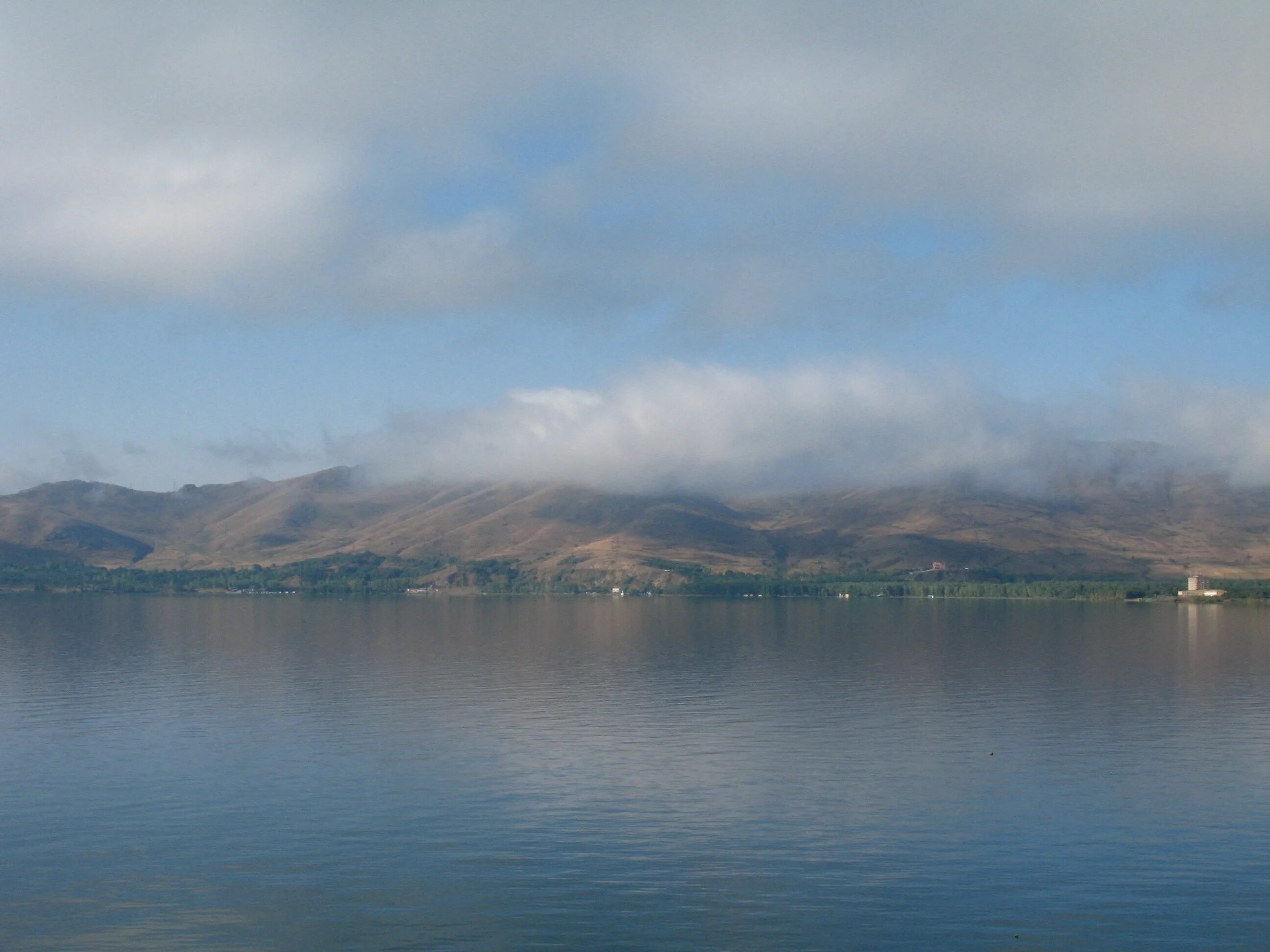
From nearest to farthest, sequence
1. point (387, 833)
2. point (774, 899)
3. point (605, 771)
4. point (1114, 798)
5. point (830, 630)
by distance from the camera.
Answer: point (774, 899) → point (387, 833) → point (1114, 798) → point (605, 771) → point (830, 630)

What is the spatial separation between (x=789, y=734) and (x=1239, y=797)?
2470 centimetres

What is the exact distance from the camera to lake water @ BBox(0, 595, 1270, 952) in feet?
122

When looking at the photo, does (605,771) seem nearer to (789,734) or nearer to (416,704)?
(789,734)

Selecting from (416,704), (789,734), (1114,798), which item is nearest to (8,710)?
(416,704)

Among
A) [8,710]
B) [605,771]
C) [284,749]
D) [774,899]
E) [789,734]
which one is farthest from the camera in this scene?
[8,710]

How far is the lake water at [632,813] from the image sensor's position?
3731cm

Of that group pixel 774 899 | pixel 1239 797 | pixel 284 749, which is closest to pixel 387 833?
pixel 774 899

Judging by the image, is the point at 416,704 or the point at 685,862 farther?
the point at 416,704

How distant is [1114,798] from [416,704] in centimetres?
4791

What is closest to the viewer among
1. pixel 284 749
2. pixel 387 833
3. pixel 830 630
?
pixel 387 833

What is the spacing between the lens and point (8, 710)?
268ft

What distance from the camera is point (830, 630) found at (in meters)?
179

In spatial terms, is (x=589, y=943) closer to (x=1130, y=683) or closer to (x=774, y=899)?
(x=774, y=899)

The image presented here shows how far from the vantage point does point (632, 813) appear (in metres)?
50.4
